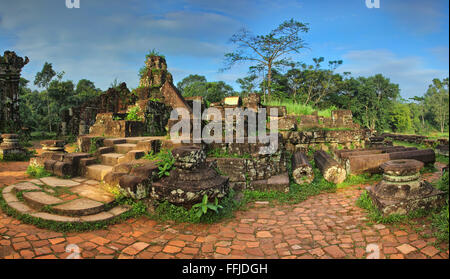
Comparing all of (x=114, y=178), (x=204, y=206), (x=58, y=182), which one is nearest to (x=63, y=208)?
(x=114, y=178)

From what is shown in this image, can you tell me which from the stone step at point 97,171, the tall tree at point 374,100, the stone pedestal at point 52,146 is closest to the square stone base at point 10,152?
the stone pedestal at point 52,146

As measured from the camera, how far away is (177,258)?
8.68 feet

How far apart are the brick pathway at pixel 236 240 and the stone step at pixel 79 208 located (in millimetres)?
362

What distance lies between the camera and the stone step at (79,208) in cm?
343

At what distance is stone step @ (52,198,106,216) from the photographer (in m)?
3.43

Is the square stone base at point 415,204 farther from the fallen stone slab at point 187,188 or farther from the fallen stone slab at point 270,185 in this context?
the fallen stone slab at point 187,188

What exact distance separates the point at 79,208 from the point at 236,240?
2210mm

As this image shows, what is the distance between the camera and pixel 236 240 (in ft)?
10.2

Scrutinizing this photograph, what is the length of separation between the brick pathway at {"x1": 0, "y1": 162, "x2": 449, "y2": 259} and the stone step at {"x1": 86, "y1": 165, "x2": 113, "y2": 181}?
164 centimetres

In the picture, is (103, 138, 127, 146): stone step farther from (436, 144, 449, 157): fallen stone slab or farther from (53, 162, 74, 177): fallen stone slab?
(436, 144, 449, 157): fallen stone slab

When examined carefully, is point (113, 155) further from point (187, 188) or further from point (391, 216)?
point (391, 216)

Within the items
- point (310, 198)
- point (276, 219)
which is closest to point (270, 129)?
point (310, 198)

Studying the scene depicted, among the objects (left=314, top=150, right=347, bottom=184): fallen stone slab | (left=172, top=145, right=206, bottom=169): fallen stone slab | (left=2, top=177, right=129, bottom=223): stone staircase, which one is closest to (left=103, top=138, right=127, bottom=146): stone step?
(left=2, top=177, right=129, bottom=223): stone staircase
